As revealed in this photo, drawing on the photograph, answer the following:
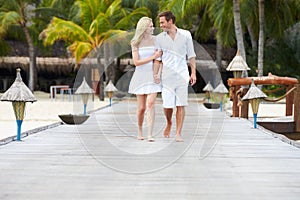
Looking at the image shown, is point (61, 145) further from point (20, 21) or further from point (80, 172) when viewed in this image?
point (20, 21)

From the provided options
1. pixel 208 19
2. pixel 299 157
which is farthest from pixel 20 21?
pixel 299 157

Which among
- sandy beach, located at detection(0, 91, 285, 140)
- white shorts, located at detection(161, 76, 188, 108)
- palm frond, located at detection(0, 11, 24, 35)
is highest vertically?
palm frond, located at detection(0, 11, 24, 35)

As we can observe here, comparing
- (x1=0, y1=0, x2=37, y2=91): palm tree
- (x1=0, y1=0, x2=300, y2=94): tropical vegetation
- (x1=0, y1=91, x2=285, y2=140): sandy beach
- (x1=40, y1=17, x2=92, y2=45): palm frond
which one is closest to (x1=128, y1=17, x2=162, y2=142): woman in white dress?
(x1=0, y1=91, x2=285, y2=140): sandy beach

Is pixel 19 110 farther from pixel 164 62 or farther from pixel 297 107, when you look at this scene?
pixel 297 107

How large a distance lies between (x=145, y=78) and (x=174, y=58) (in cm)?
34

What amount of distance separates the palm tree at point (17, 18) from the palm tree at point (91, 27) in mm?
3210

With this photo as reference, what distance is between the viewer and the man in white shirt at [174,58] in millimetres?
4617

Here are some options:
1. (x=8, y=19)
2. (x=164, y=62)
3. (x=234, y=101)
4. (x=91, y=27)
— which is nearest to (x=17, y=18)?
(x=8, y=19)

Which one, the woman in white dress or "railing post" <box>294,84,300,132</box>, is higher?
the woman in white dress

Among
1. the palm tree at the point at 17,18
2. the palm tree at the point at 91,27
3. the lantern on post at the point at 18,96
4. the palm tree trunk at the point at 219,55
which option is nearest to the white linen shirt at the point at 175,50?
the lantern on post at the point at 18,96

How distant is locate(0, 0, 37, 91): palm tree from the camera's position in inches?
768

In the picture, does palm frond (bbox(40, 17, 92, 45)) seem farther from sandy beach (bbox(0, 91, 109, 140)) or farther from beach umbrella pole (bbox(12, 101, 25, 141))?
beach umbrella pole (bbox(12, 101, 25, 141))

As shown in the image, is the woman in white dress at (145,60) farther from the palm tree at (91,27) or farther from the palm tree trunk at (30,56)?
the palm tree trunk at (30,56)

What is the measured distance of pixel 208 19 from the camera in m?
18.2
